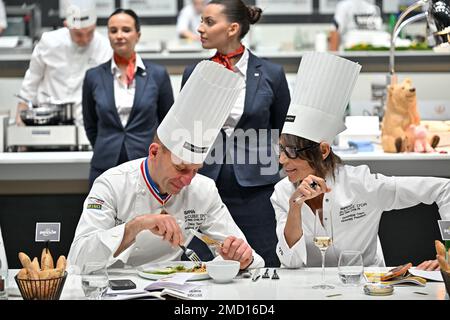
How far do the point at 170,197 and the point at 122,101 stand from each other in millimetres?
1323

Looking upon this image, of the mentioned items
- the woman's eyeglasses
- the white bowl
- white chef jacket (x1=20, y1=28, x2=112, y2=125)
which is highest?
white chef jacket (x1=20, y1=28, x2=112, y2=125)

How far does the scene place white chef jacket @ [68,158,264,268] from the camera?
2.79 metres

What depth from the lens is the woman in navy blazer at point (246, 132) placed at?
373 cm

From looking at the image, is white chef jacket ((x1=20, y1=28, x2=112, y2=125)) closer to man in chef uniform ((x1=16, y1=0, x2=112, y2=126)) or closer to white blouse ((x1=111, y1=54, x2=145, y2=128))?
man in chef uniform ((x1=16, y1=0, x2=112, y2=126))

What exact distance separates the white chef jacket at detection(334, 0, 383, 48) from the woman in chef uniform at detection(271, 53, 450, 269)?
3.14m

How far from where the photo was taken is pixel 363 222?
3.01 metres

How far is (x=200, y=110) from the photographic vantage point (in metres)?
2.79

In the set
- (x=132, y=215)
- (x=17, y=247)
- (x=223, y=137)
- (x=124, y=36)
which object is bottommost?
(x=17, y=247)

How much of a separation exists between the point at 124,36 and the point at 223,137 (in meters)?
0.82

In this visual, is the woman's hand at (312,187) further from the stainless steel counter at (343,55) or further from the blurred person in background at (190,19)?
the blurred person in background at (190,19)

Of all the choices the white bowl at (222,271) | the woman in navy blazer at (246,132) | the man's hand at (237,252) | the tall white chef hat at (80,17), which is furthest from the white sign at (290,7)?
the white bowl at (222,271)

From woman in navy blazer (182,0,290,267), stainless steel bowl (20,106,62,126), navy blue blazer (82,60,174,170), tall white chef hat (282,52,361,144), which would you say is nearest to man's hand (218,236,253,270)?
tall white chef hat (282,52,361,144)
